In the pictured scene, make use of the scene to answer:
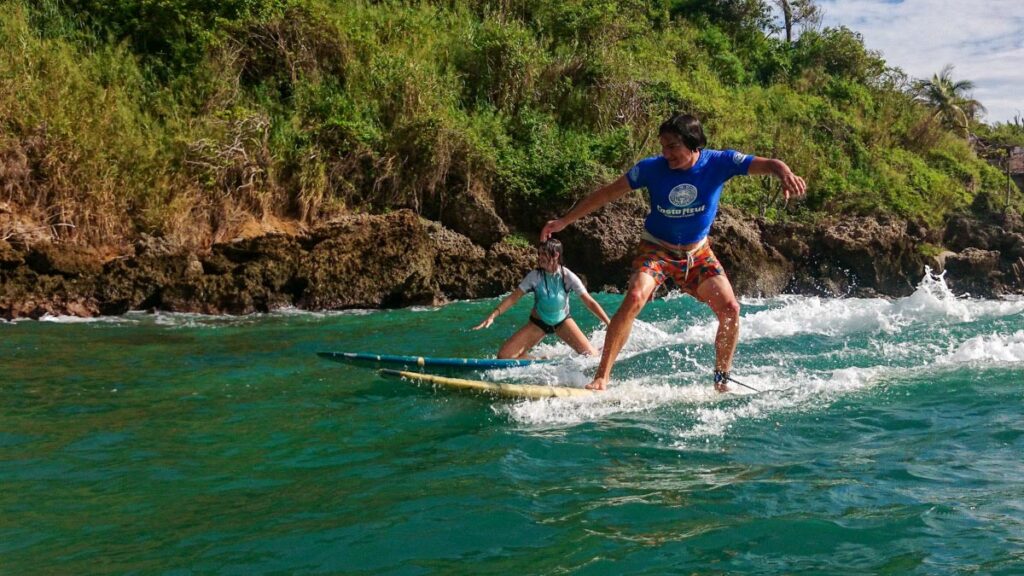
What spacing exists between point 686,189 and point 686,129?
17.7 inches

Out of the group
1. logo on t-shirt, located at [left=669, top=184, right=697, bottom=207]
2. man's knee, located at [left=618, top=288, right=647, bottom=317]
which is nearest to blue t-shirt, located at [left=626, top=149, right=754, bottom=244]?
logo on t-shirt, located at [left=669, top=184, right=697, bottom=207]

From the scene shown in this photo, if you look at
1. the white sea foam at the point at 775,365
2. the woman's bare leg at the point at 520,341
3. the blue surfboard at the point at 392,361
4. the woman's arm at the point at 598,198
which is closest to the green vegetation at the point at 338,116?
the white sea foam at the point at 775,365

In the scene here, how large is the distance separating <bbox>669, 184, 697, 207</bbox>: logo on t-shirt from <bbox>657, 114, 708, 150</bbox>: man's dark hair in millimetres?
291

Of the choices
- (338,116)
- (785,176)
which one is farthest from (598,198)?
(338,116)

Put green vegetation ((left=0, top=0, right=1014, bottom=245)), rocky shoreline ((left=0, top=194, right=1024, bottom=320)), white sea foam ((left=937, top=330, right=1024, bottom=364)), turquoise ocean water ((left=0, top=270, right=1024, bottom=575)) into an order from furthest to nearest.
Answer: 1. green vegetation ((left=0, top=0, right=1014, bottom=245))
2. rocky shoreline ((left=0, top=194, right=1024, bottom=320))
3. white sea foam ((left=937, top=330, right=1024, bottom=364))
4. turquoise ocean water ((left=0, top=270, right=1024, bottom=575))

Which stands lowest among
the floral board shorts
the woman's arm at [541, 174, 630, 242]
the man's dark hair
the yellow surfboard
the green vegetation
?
the yellow surfboard

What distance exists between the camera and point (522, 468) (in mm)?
4574

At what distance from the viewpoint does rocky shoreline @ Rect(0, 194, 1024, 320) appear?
41.9 feet

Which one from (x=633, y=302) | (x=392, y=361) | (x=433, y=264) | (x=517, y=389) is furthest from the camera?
(x=433, y=264)

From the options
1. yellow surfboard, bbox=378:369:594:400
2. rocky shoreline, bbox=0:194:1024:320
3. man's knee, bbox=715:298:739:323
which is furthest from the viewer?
rocky shoreline, bbox=0:194:1024:320

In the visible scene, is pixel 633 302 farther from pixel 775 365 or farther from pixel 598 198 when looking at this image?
pixel 775 365

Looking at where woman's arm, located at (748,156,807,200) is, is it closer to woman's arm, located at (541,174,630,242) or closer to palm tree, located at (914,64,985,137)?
woman's arm, located at (541,174,630,242)

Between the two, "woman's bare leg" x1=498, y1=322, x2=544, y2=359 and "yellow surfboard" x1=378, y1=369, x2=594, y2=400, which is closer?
"yellow surfboard" x1=378, y1=369, x2=594, y2=400

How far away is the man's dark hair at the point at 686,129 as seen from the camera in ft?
20.2
